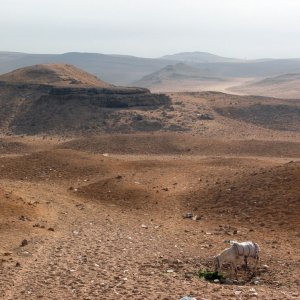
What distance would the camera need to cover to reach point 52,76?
54156mm

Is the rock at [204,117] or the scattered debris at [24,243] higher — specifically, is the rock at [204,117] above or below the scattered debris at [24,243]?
above

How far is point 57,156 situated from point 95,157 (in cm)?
193

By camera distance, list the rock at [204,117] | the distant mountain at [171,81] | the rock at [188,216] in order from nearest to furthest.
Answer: the rock at [188,216] → the rock at [204,117] → the distant mountain at [171,81]

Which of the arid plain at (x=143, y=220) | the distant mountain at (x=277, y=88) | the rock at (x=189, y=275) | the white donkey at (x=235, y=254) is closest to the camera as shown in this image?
the arid plain at (x=143, y=220)

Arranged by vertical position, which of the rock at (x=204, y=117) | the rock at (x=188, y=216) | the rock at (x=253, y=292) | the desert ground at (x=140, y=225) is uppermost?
the rock at (x=204, y=117)

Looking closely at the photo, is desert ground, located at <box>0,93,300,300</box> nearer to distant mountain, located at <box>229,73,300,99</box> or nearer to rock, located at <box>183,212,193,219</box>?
rock, located at <box>183,212,193,219</box>

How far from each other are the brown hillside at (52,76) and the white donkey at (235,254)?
1578 inches

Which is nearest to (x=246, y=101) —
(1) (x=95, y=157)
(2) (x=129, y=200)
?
(1) (x=95, y=157)

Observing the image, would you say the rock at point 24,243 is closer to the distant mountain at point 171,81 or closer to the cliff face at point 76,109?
the cliff face at point 76,109

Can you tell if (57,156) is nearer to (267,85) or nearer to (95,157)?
(95,157)

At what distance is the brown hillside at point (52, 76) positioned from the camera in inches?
2057

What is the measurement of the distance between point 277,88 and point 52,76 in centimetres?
8314

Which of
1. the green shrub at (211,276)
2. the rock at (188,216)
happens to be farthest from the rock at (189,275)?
the rock at (188,216)

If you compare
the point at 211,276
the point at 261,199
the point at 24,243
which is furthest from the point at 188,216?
the point at 211,276
